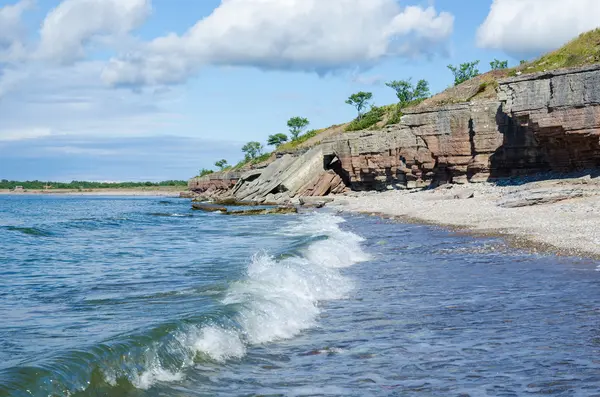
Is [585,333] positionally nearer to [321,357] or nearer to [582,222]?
[321,357]

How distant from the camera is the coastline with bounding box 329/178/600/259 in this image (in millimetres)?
15305

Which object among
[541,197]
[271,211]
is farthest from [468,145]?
[541,197]

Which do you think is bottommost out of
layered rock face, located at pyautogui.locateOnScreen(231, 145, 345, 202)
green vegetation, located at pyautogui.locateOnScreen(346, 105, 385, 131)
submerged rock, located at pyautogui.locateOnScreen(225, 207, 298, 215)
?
submerged rock, located at pyautogui.locateOnScreen(225, 207, 298, 215)

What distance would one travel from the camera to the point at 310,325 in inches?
343

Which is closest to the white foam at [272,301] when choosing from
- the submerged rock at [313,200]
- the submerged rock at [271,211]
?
the submerged rock at [271,211]

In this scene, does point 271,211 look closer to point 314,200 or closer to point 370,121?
point 314,200

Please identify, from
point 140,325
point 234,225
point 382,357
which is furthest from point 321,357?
point 234,225

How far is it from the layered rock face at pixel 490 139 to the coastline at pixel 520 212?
213 cm

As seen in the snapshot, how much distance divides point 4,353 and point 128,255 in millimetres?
12124

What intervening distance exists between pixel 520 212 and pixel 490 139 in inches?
545

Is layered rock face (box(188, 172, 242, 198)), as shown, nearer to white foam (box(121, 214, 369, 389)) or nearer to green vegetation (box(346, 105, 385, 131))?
green vegetation (box(346, 105, 385, 131))

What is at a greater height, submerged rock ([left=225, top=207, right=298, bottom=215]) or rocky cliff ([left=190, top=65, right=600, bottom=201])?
rocky cliff ([left=190, top=65, right=600, bottom=201])

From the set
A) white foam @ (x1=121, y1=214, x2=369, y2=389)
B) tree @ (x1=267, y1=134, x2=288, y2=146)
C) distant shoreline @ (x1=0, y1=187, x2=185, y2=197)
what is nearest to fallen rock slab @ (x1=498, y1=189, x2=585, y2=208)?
white foam @ (x1=121, y1=214, x2=369, y2=389)

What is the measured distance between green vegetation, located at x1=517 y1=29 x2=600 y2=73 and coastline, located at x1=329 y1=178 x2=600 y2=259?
14.2m
